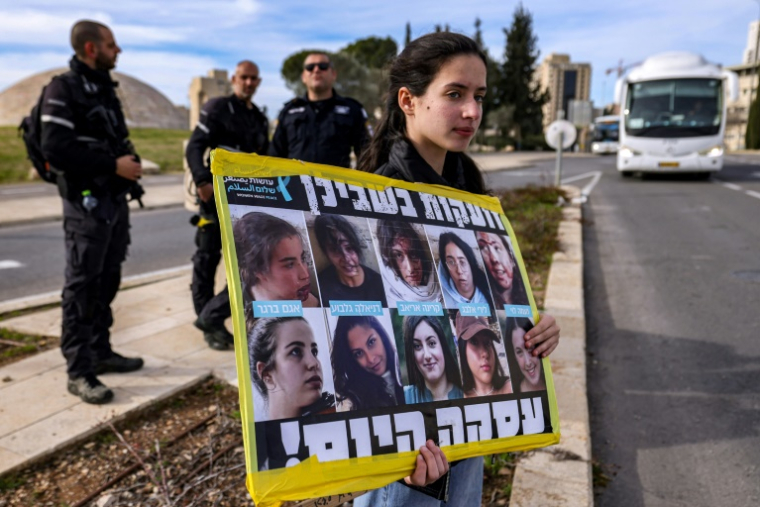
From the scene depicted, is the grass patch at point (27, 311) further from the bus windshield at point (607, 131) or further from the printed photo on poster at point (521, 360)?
the bus windshield at point (607, 131)

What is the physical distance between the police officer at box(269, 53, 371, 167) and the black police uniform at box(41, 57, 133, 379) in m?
1.34

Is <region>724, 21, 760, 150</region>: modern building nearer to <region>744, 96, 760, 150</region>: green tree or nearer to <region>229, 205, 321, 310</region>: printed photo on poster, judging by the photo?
<region>744, 96, 760, 150</region>: green tree

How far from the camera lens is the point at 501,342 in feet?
5.01

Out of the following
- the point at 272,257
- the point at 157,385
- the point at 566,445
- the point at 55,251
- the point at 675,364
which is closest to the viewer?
the point at 272,257

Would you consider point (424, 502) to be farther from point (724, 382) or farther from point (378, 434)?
point (724, 382)

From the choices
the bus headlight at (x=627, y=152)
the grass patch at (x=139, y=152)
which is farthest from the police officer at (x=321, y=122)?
the grass patch at (x=139, y=152)

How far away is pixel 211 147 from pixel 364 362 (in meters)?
3.59

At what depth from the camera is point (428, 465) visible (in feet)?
4.14

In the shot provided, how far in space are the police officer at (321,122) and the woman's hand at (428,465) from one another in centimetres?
341

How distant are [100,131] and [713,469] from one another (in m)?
3.75

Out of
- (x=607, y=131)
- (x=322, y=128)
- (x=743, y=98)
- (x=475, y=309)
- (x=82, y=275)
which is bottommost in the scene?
(x=607, y=131)

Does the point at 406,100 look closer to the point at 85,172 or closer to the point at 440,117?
the point at 440,117

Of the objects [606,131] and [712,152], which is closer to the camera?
[712,152]

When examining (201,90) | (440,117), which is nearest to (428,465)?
(440,117)
